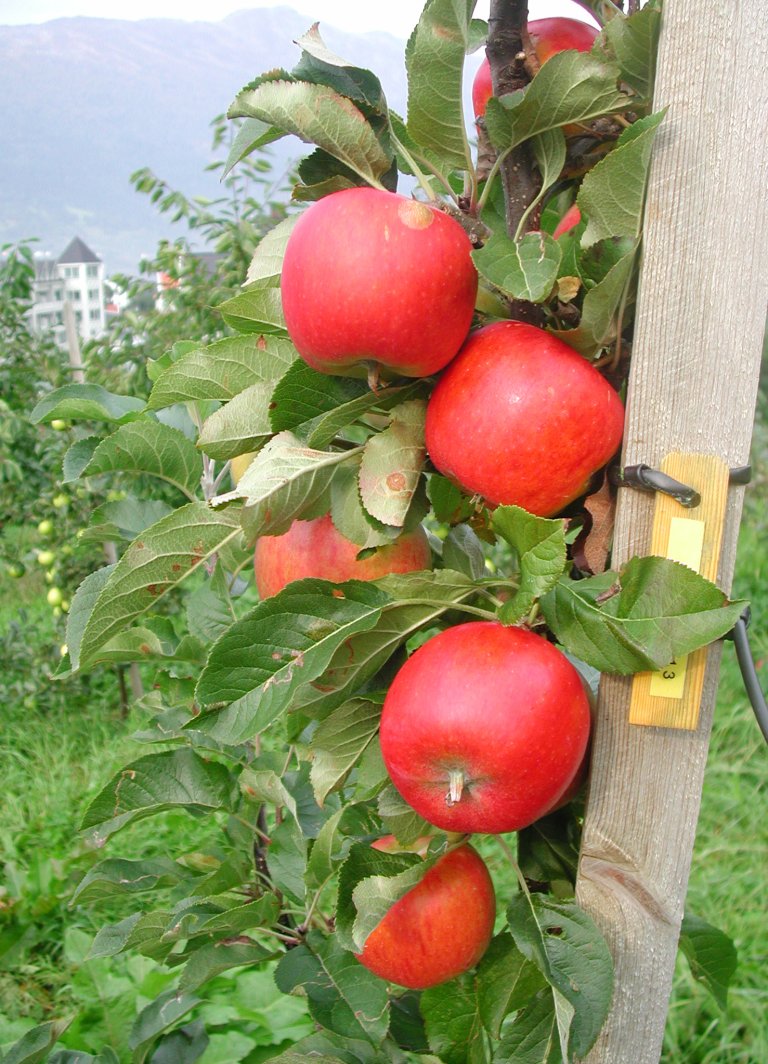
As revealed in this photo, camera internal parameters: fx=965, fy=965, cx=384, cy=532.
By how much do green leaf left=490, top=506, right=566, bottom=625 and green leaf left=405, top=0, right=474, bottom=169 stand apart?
25cm

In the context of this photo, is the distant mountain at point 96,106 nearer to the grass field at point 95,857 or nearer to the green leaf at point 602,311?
the grass field at point 95,857

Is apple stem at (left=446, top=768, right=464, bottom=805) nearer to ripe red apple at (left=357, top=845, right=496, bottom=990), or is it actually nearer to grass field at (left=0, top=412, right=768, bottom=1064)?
ripe red apple at (left=357, top=845, right=496, bottom=990)

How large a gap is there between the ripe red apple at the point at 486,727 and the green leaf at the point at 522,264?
204 mm

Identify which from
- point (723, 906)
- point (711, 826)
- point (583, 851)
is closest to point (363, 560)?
point (583, 851)

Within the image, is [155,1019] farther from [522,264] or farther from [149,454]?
[522,264]

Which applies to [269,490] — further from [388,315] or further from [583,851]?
[583,851]

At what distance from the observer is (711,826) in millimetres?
2438

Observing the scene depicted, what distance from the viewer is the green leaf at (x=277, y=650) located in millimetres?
591

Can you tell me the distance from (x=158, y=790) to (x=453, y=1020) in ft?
1.00

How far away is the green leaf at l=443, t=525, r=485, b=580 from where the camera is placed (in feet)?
2.65

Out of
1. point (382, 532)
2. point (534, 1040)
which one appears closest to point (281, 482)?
Result: point (382, 532)

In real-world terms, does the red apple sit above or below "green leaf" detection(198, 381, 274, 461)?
above

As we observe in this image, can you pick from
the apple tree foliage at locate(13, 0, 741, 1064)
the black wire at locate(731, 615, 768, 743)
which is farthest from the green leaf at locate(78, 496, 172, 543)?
the black wire at locate(731, 615, 768, 743)

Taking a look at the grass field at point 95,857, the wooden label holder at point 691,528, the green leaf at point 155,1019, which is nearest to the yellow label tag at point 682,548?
the wooden label holder at point 691,528
